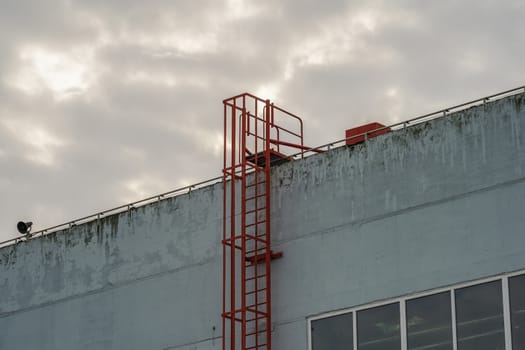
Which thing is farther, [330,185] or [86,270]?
[86,270]

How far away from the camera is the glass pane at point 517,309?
24.8 metres

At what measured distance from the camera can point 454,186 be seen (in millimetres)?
27047

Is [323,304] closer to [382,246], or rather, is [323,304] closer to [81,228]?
[382,246]

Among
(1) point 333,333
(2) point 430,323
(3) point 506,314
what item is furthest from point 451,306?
(1) point 333,333

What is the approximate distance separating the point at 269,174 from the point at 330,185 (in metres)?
1.94

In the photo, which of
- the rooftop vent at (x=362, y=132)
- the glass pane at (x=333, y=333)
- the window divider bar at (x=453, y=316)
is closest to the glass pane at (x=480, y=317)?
the window divider bar at (x=453, y=316)

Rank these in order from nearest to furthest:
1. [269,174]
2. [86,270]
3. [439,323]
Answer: [439,323] → [269,174] → [86,270]

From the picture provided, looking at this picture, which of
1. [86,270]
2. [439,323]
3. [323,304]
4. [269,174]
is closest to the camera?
[439,323]

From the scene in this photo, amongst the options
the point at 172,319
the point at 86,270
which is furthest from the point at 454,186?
the point at 86,270

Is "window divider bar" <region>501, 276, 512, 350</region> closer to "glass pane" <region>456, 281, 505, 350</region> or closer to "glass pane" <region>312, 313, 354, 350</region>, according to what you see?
"glass pane" <region>456, 281, 505, 350</region>

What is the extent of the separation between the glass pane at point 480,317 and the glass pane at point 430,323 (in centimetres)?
30

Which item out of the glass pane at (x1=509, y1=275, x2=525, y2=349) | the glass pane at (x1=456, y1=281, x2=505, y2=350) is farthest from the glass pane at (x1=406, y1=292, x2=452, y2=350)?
the glass pane at (x1=509, y1=275, x2=525, y2=349)

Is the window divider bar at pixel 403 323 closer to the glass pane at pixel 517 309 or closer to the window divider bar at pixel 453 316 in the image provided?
the window divider bar at pixel 453 316

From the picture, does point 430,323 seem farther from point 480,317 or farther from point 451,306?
point 480,317
